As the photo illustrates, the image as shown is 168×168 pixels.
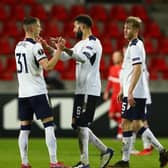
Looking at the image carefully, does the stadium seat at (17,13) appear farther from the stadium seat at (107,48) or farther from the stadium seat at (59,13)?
the stadium seat at (107,48)

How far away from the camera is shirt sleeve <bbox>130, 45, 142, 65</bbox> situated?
32.8 ft

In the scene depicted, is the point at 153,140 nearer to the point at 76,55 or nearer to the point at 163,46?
the point at 76,55

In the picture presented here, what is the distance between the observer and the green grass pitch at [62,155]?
11.1 metres

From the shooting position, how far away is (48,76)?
17750 millimetres

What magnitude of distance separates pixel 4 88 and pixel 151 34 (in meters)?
5.00

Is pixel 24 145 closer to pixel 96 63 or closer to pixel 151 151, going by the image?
pixel 96 63

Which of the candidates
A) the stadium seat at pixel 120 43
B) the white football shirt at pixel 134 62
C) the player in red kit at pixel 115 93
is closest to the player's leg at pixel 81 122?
the white football shirt at pixel 134 62

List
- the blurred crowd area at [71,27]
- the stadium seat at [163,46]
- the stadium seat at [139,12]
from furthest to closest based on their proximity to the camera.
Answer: the stadium seat at [139,12] → the stadium seat at [163,46] → the blurred crowd area at [71,27]

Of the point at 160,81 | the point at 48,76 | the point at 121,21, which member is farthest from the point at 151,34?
the point at 48,76

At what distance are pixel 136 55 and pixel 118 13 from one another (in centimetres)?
1103

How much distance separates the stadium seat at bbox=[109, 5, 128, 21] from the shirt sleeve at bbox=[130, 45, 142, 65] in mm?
10859

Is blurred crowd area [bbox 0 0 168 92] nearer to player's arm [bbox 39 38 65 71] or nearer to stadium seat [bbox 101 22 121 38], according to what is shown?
stadium seat [bbox 101 22 121 38]

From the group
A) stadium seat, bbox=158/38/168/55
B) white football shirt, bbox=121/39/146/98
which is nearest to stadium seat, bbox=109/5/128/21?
stadium seat, bbox=158/38/168/55

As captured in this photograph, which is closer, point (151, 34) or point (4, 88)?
point (4, 88)
